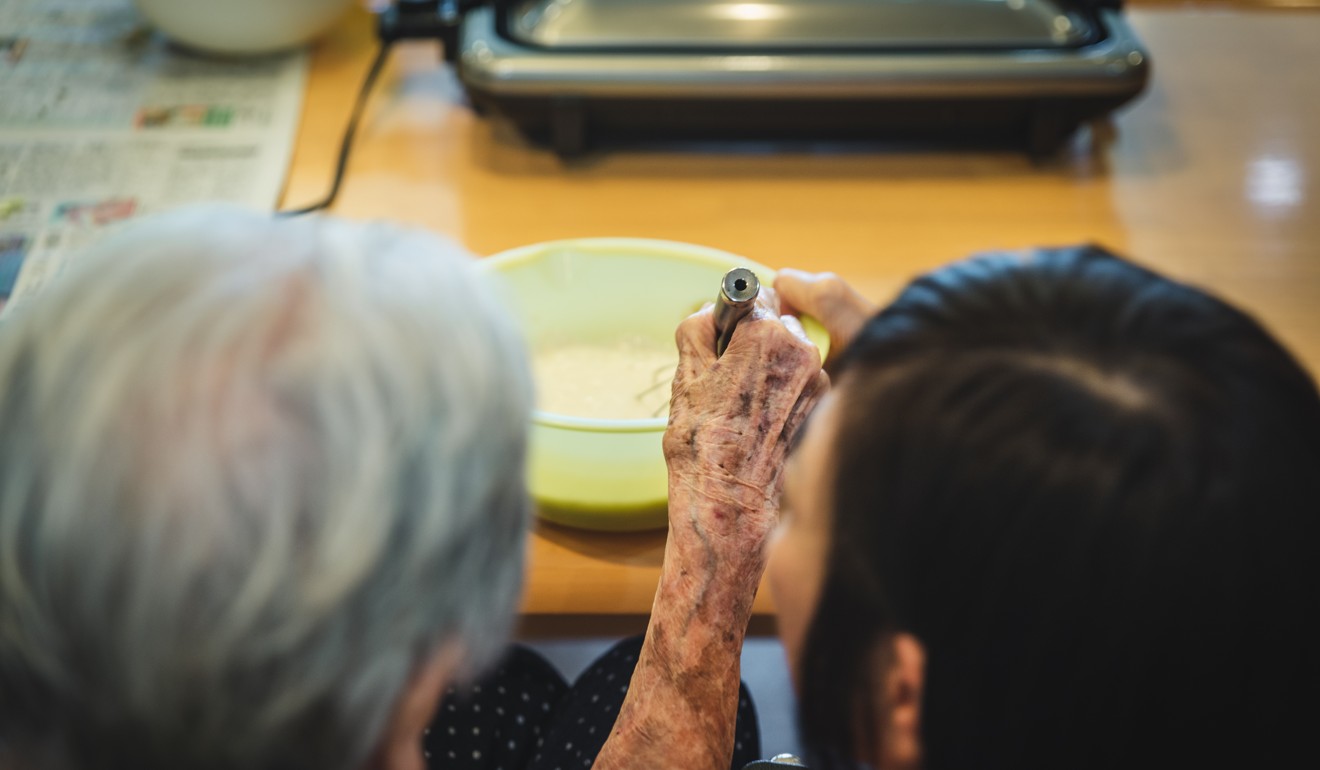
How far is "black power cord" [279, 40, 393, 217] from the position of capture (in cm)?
115

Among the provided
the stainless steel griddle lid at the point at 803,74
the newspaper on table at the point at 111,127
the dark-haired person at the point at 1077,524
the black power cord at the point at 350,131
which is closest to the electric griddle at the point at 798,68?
the stainless steel griddle lid at the point at 803,74

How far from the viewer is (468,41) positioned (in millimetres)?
1199

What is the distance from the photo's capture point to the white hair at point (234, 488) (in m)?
0.40

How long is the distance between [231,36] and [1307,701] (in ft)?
4.31

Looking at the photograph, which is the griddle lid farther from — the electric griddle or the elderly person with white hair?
the elderly person with white hair

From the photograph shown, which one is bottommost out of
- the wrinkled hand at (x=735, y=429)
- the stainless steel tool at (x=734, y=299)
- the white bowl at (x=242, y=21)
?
the wrinkled hand at (x=735, y=429)

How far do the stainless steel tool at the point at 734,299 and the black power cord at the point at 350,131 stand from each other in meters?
0.48

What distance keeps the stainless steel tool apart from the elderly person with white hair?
1.13 ft

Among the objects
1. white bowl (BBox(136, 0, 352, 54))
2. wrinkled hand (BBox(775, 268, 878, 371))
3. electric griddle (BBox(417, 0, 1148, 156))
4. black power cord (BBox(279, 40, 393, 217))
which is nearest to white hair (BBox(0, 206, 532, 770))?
wrinkled hand (BBox(775, 268, 878, 371))

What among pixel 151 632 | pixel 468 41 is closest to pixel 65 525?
pixel 151 632

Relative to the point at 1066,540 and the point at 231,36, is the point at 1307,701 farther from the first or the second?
the point at 231,36

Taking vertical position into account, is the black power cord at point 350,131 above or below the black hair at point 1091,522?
below

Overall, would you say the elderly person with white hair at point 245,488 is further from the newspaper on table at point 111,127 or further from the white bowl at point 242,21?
the white bowl at point 242,21

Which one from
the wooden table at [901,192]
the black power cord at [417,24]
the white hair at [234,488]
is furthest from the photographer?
the black power cord at [417,24]
